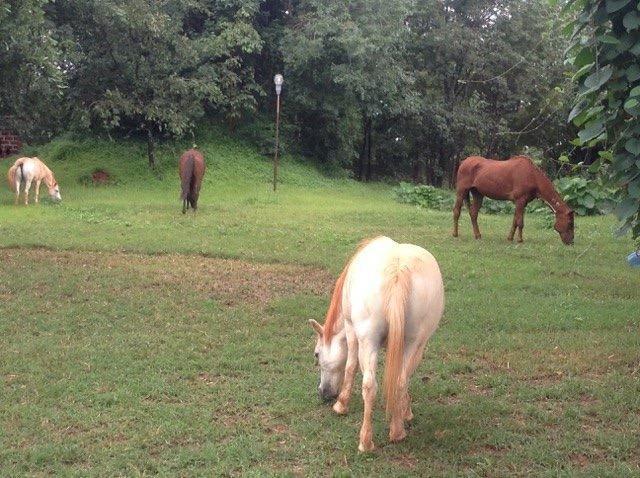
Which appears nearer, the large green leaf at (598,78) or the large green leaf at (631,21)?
the large green leaf at (631,21)

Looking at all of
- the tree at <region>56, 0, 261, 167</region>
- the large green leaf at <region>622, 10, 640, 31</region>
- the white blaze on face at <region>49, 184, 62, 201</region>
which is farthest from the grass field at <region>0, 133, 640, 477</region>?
the tree at <region>56, 0, 261, 167</region>

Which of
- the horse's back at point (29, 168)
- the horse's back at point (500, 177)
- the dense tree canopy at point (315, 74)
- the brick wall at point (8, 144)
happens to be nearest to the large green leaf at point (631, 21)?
the horse's back at point (500, 177)

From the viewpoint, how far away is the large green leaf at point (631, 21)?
11.5ft

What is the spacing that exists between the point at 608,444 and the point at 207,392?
2.75 meters

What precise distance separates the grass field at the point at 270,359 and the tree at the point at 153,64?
8320 millimetres

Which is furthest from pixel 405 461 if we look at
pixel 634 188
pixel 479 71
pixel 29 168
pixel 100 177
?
pixel 479 71

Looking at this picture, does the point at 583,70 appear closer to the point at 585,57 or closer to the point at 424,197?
the point at 585,57

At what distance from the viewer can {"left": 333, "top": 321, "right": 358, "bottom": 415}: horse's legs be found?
15.3 ft

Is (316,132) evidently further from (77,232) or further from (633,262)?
(633,262)

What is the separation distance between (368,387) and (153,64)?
18.6m

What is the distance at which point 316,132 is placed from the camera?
26.8 metres

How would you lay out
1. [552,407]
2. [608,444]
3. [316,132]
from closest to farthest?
[608,444] → [552,407] → [316,132]

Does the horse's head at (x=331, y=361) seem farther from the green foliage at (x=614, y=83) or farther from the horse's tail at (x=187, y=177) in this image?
the horse's tail at (x=187, y=177)

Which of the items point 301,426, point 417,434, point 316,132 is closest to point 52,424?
point 301,426
